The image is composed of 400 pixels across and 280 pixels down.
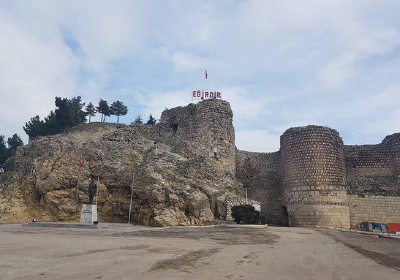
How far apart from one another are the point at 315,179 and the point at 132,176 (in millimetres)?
13373

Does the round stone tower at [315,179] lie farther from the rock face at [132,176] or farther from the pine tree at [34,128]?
the pine tree at [34,128]

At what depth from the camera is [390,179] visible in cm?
2723

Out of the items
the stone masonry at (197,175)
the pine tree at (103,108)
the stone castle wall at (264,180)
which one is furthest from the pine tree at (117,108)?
the stone castle wall at (264,180)

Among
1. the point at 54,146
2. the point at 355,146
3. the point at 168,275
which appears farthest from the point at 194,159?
the point at 168,275

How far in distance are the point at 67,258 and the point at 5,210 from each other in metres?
Result: 15.9

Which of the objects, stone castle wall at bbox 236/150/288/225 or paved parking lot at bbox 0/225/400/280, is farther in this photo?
stone castle wall at bbox 236/150/288/225

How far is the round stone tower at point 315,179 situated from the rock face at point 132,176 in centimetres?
445

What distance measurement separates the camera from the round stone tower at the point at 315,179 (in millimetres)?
24594

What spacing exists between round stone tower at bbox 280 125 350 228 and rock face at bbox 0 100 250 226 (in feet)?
14.6

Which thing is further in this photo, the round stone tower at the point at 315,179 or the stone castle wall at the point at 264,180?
the stone castle wall at the point at 264,180

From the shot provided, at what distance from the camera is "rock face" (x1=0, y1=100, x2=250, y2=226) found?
20781 mm

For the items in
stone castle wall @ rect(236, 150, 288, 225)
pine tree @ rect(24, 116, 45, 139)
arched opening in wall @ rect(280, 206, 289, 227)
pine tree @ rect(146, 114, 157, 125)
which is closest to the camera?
arched opening in wall @ rect(280, 206, 289, 227)

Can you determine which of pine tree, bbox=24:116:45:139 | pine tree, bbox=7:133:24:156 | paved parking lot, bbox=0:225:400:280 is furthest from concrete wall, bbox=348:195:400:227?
pine tree, bbox=7:133:24:156

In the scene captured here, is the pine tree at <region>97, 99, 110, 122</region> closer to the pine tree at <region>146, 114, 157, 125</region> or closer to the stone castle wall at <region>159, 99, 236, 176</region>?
the pine tree at <region>146, 114, 157, 125</region>
